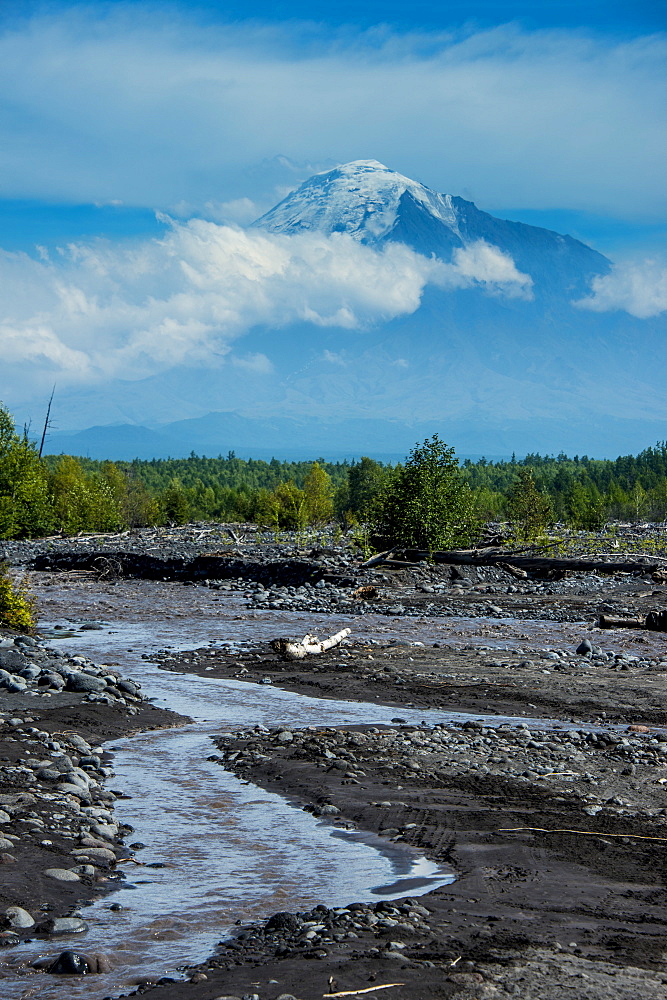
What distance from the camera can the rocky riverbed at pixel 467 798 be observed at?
7.40 meters

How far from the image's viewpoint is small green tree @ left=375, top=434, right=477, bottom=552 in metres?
49.5

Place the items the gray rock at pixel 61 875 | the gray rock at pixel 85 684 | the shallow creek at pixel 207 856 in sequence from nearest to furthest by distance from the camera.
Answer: the shallow creek at pixel 207 856 < the gray rock at pixel 61 875 < the gray rock at pixel 85 684

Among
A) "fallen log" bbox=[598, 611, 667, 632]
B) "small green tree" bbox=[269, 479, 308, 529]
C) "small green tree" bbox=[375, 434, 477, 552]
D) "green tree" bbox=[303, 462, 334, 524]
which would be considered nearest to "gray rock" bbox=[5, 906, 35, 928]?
"fallen log" bbox=[598, 611, 667, 632]

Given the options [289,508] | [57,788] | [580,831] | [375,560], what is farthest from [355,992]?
[289,508]

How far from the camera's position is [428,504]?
49250 mm

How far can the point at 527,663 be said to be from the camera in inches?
945

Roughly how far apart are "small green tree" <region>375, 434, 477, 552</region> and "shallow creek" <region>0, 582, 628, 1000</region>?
29001mm

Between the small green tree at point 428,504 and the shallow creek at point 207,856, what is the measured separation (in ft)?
95.1

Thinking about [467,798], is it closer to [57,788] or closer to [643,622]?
[57,788]

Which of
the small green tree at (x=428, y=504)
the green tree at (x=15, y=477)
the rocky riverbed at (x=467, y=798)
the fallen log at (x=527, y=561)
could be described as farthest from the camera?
the green tree at (x=15, y=477)

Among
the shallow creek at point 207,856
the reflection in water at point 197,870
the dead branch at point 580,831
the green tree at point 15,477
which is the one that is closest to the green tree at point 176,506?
the green tree at point 15,477

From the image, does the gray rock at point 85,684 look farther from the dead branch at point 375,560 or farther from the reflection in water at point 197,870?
the dead branch at point 375,560

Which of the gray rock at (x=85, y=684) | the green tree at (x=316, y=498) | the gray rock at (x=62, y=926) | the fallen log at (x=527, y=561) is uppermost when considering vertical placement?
the green tree at (x=316, y=498)

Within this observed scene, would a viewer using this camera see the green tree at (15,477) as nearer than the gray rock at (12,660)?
No
